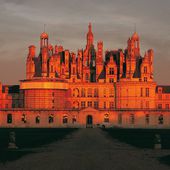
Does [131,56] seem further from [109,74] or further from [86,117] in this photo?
[86,117]

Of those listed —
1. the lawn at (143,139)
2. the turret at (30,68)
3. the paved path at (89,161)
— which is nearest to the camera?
the paved path at (89,161)

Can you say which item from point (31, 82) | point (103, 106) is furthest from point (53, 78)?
point (103, 106)

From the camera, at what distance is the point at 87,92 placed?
545 ft

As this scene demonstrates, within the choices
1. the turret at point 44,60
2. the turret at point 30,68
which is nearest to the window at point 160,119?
the turret at point 44,60

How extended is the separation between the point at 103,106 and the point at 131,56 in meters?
15.8

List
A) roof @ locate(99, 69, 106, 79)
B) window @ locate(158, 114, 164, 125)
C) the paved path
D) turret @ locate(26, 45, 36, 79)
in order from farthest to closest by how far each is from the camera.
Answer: roof @ locate(99, 69, 106, 79) → turret @ locate(26, 45, 36, 79) → window @ locate(158, 114, 164, 125) → the paved path

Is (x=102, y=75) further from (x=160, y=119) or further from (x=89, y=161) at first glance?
(x=89, y=161)

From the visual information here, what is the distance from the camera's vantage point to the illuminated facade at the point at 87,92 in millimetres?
159625

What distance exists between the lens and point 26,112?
160125mm

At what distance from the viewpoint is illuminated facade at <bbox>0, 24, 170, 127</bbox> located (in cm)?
15962

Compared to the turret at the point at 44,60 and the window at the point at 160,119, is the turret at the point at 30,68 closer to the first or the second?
the turret at the point at 44,60

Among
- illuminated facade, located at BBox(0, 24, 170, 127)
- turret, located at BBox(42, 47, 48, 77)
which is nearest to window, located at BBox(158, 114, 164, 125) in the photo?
illuminated facade, located at BBox(0, 24, 170, 127)

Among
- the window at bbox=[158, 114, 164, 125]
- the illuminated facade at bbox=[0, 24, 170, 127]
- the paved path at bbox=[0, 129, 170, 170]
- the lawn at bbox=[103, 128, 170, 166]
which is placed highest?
the illuminated facade at bbox=[0, 24, 170, 127]

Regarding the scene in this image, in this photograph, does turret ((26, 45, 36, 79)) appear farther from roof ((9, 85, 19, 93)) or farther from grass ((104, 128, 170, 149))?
grass ((104, 128, 170, 149))
